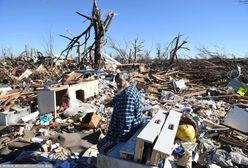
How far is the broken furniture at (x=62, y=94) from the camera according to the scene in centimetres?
779

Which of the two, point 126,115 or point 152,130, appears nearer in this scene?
point 152,130

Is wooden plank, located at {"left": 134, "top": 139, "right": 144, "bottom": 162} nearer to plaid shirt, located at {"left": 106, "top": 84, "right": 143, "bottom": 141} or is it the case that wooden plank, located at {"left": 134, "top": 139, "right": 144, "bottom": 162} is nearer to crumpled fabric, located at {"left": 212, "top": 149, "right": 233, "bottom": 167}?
plaid shirt, located at {"left": 106, "top": 84, "right": 143, "bottom": 141}

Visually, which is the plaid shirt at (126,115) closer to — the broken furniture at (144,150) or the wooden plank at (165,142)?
the broken furniture at (144,150)

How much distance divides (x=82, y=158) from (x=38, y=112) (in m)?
3.27

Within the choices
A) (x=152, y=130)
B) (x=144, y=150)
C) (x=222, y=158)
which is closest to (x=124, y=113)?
(x=152, y=130)

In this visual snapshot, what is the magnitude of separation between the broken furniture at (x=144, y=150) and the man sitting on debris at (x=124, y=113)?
19 centimetres

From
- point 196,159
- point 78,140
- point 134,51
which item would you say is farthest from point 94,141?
point 134,51

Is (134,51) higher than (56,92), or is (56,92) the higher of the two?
(134,51)

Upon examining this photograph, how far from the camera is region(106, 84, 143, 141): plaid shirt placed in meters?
3.93

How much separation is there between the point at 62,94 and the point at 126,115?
16.1ft

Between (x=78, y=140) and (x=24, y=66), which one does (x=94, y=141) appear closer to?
(x=78, y=140)

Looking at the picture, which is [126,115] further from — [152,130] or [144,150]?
[144,150]

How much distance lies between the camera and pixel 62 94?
851 cm

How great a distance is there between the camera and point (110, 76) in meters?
12.9
